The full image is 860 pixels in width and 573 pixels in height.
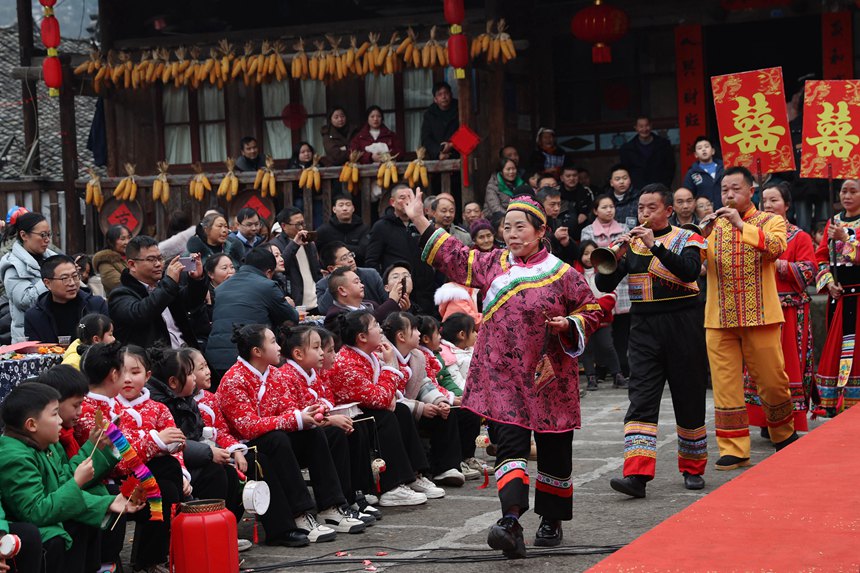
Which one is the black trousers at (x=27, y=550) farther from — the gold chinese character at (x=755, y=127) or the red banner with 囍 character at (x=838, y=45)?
the red banner with 囍 character at (x=838, y=45)

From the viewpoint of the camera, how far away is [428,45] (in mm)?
13969

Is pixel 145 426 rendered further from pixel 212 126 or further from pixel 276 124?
pixel 212 126

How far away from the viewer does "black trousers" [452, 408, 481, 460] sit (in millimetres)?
8422

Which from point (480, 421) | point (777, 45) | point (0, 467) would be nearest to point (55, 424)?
point (0, 467)

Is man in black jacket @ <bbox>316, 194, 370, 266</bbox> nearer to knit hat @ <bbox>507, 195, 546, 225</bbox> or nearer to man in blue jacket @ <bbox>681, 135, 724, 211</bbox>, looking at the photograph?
man in blue jacket @ <bbox>681, 135, 724, 211</bbox>

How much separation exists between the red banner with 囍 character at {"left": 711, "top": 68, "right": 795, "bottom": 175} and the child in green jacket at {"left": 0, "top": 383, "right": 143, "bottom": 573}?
498cm

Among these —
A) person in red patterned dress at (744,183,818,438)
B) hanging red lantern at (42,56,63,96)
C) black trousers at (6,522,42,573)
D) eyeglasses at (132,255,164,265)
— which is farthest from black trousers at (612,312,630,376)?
black trousers at (6,522,42,573)

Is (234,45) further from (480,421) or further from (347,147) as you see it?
(480,421)

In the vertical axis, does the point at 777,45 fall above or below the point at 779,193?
above

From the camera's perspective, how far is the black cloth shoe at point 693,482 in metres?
7.41

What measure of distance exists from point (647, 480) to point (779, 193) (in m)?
2.77

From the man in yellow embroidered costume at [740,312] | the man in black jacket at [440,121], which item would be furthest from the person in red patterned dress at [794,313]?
the man in black jacket at [440,121]

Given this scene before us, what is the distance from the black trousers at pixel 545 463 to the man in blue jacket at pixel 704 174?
736 cm

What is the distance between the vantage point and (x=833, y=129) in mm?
8703
